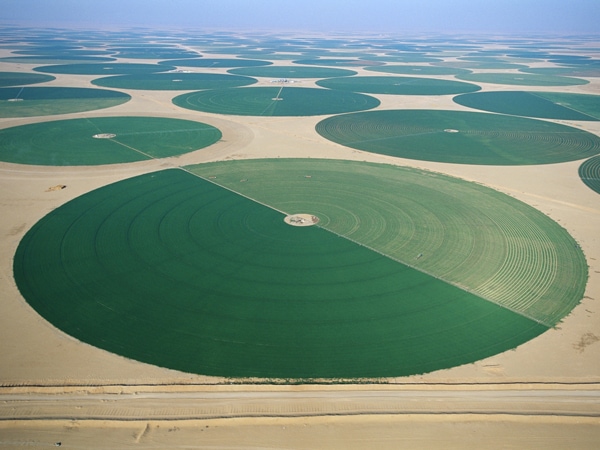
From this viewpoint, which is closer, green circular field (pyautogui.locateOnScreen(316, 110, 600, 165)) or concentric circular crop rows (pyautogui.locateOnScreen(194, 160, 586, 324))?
concentric circular crop rows (pyautogui.locateOnScreen(194, 160, 586, 324))

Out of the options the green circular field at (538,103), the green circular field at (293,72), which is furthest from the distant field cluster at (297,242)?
the green circular field at (293,72)

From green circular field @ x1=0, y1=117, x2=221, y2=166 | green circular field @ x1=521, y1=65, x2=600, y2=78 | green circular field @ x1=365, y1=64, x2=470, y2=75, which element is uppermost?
green circular field @ x1=521, y1=65, x2=600, y2=78

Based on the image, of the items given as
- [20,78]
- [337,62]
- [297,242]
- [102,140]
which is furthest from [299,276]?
[337,62]

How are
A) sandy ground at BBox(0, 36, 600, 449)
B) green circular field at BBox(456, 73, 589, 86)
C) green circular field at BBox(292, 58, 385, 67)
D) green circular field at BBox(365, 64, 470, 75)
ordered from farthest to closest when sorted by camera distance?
1. green circular field at BBox(292, 58, 385, 67)
2. green circular field at BBox(365, 64, 470, 75)
3. green circular field at BBox(456, 73, 589, 86)
4. sandy ground at BBox(0, 36, 600, 449)

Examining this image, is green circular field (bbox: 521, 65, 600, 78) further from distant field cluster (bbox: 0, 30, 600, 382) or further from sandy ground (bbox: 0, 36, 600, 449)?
sandy ground (bbox: 0, 36, 600, 449)

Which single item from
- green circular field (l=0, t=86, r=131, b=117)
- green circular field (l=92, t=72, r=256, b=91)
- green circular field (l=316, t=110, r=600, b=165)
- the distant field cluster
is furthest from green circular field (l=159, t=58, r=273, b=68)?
green circular field (l=316, t=110, r=600, b=165)

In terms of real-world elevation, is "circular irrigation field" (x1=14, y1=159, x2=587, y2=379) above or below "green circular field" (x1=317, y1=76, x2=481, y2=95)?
below

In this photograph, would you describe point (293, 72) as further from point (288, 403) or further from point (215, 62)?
point (288, 403)
